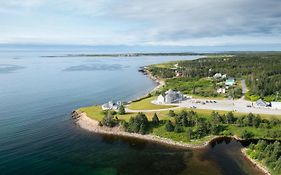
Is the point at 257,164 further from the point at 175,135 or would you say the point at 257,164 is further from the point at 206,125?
the point at 175,135

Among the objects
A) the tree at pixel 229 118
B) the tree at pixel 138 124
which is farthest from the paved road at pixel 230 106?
the tree at pixel 138 124

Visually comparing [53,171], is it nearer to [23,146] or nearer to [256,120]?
[23,146]

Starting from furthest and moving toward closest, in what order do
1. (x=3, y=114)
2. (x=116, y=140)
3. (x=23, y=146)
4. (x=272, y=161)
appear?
(x=3, y=114) < (x=116, y=140) < (x=23, y=146) < (x=272, y=161)

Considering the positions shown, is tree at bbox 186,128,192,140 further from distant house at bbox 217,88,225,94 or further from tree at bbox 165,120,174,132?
distant house at bbox 217,88,225,94

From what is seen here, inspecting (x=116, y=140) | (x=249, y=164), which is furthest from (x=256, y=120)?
(x=116, y=140)

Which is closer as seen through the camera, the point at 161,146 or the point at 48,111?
the point at 161,146

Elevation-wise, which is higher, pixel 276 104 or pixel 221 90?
pixel 221 90

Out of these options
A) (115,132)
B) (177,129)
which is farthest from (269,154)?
(115,132)

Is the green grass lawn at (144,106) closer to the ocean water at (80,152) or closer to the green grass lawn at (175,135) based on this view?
the green grass lawn at (175,135)
